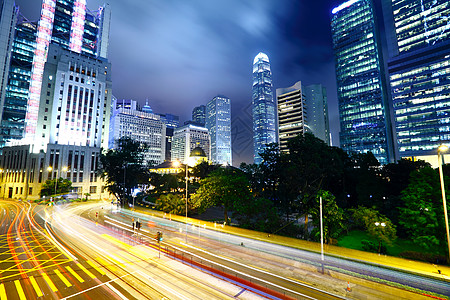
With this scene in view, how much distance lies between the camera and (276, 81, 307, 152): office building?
183500mm

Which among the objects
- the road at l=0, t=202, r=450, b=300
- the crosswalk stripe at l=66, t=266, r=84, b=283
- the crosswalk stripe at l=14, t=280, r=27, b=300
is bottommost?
the road at l=0, t=202, r=450, b=300

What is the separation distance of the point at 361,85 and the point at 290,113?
178 ft

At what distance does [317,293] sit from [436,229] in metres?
18.0

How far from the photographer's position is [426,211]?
926 inches

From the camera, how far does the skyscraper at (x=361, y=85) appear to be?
14462 centimetres

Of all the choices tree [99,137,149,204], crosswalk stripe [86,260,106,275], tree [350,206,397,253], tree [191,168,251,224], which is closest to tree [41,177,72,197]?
tree [99,137,149,204]

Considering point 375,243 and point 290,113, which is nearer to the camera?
point 375,243

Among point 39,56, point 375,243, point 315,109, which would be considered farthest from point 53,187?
point 315,109

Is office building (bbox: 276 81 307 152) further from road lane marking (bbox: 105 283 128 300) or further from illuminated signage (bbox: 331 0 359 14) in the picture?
road lane marking (bbox: 105 283 128 300)

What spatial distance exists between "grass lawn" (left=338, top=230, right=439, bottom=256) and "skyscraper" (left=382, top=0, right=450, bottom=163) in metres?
102

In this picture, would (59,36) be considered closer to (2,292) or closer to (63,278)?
(63,278)

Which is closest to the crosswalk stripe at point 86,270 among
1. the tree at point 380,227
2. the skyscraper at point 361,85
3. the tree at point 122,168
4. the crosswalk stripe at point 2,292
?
the crosswalk stripe at point 2,292

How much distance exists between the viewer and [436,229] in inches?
919

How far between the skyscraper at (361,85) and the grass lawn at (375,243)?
127 metres
